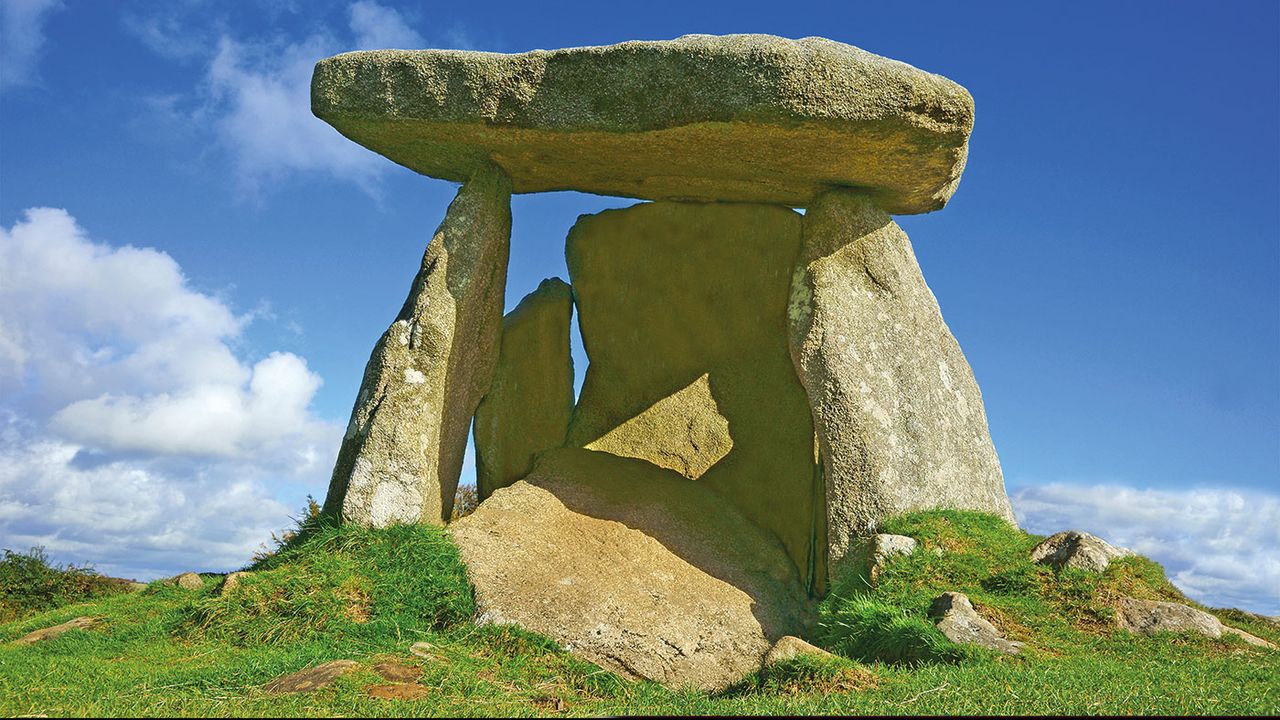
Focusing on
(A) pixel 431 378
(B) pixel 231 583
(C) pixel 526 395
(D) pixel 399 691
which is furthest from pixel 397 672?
(C) pixel 526 395

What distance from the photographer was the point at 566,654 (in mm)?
8906

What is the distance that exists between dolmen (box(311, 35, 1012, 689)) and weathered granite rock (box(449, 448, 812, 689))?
3 cm

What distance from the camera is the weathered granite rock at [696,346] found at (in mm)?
12609

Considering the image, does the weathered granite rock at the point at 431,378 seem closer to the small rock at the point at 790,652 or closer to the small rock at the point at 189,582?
the small rock at the point at 189,582

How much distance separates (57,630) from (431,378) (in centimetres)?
451

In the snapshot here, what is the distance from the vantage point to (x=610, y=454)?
12836 mm

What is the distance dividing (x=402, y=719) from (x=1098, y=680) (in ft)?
15.0

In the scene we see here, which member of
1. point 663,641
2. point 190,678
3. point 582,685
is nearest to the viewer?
point 190,678

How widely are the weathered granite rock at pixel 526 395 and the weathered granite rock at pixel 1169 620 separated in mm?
6654

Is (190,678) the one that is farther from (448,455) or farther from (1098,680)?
(1098,680)

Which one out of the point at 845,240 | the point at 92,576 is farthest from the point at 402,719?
the point at 92,576

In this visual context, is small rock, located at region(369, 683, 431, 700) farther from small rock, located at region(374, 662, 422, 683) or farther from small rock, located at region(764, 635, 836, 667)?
small rock, located at region(764, 635, 836, 667)

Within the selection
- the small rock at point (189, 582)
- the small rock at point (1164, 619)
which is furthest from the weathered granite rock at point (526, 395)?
the small rock at point (1164, 619)

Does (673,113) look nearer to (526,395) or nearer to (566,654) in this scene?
(526,395)
